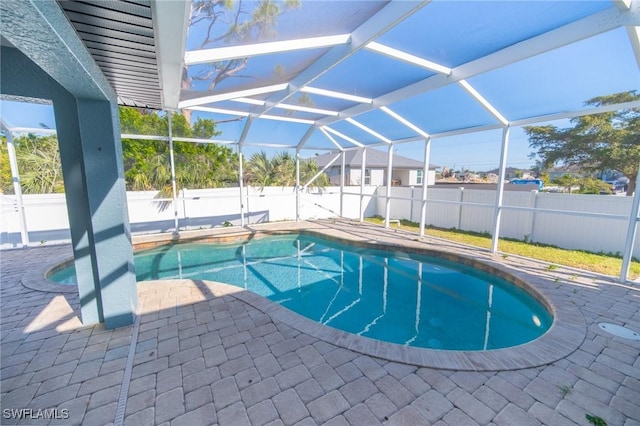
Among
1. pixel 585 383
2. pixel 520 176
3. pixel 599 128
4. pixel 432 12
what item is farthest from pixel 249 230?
pixel 520 176

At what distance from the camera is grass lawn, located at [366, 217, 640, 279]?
5.77 meters

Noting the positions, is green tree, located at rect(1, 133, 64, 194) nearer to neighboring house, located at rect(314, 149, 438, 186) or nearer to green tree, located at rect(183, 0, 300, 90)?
green tree, located at rect(183, 0, 300, 90)

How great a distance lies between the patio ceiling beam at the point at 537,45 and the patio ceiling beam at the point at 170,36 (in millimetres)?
4431

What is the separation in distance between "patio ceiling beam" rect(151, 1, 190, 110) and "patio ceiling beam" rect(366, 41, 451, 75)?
2580 mm

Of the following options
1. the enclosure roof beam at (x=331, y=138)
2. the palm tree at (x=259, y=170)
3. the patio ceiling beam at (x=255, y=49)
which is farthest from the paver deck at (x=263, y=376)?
the palm tree at (x=259, y=170)

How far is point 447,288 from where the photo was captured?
5.84 meters

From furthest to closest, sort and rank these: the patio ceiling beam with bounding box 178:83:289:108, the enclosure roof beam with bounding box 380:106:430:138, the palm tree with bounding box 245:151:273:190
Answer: the palm tree with bounding box 245:151:273:190 → the enclosure roof beam with bounding box 380:106:430:138 → the patio ceiling beam with bounding box 178:83:289:108

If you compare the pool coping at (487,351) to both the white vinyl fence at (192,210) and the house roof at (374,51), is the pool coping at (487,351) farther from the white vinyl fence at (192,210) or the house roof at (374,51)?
the house roof at (374,51)

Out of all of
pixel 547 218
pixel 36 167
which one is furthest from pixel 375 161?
pixel 36 167

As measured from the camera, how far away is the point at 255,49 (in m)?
3.61

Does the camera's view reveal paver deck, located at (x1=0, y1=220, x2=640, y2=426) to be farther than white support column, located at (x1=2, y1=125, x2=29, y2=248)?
No

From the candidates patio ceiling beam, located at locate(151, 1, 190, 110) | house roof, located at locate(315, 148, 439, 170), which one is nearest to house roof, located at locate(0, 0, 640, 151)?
patio ceiling beam, located at locate(151, 1, 190, 110)

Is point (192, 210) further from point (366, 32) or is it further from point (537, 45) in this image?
point (537, 45)

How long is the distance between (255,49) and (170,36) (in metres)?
1.77
